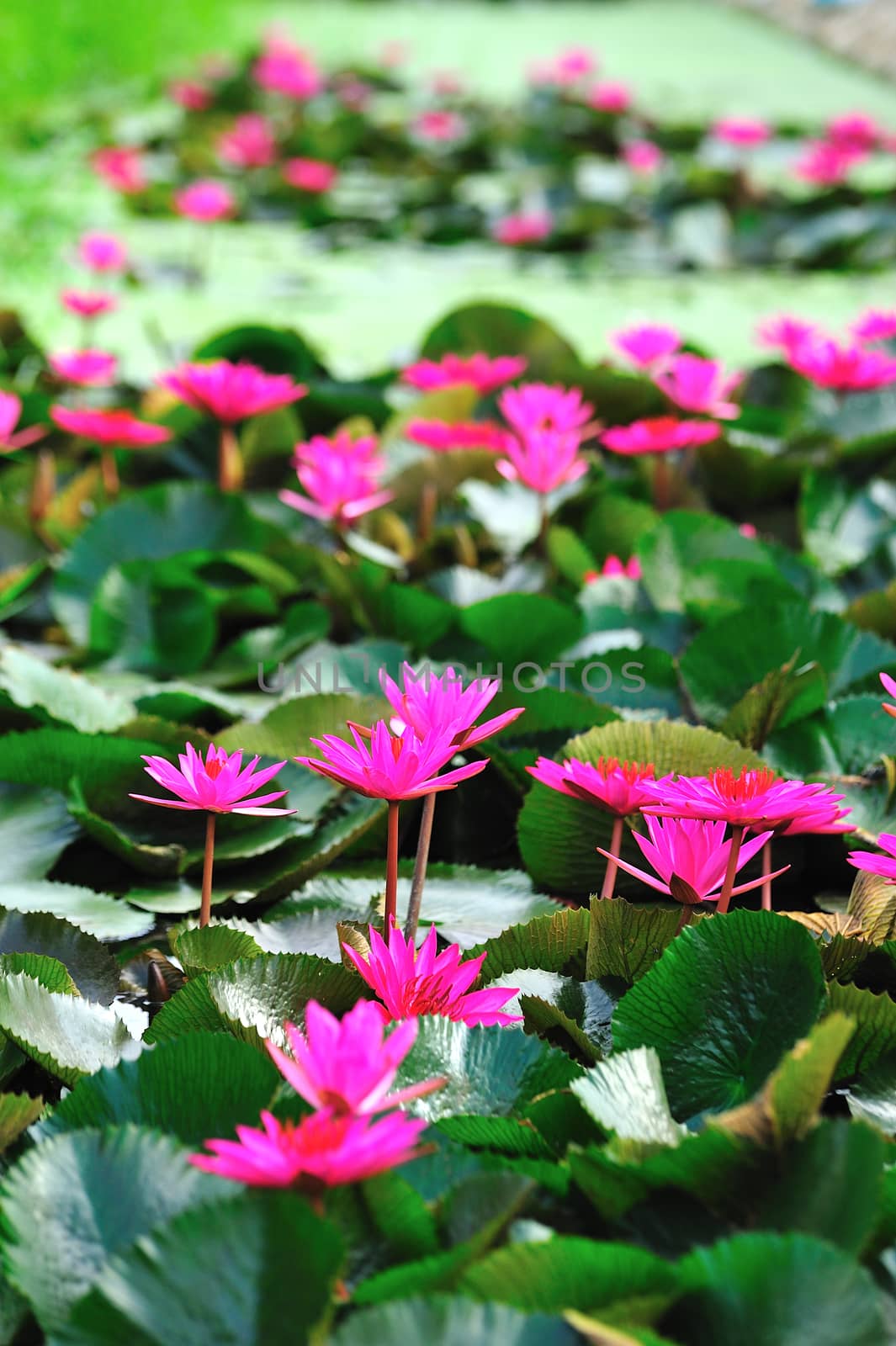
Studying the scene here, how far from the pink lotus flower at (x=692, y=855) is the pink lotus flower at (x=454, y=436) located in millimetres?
835

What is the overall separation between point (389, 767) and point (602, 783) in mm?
134

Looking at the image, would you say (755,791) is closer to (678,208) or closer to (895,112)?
(678,208)

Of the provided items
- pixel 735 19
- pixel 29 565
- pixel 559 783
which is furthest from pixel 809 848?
pixel 735 19

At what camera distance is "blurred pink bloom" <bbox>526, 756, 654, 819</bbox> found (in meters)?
0.74

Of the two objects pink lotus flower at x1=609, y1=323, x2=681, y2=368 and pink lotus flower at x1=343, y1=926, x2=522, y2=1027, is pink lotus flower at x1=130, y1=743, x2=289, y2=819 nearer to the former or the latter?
pink lotus flower at x1=343, y1=926, x2=522, y2=1027

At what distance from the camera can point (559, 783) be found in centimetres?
75

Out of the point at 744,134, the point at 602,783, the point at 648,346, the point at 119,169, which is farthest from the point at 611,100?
the point at 602,783

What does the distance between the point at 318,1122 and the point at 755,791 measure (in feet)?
0.91

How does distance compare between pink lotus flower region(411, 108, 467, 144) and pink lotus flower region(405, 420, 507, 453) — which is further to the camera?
pink lotus flower region(411, 108, 467, 144)

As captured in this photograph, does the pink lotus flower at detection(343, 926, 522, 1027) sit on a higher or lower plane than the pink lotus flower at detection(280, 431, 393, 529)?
higher

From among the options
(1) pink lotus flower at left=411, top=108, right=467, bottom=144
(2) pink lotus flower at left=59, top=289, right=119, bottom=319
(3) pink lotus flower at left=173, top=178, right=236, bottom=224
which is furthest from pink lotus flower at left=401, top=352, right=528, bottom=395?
(1) pink lotus flower at left=411, top=108, right=467, bottom=144

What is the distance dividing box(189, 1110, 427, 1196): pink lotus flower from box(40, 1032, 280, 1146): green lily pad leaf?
0.12 meters

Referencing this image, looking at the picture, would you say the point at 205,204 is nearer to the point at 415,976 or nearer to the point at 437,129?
the point at 437,129

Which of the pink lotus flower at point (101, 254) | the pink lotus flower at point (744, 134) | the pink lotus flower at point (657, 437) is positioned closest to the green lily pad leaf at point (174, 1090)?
the pink lotus flower at point (657, 437)
